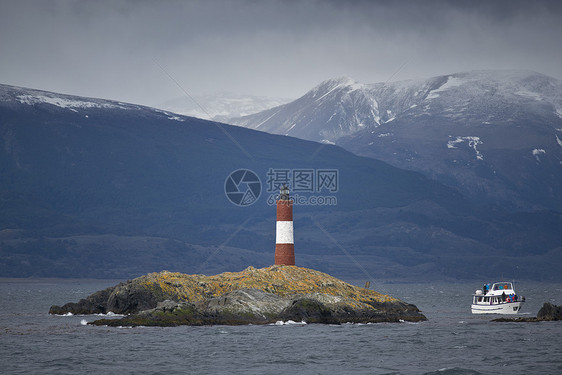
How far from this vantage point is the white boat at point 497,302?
90375 millimetres

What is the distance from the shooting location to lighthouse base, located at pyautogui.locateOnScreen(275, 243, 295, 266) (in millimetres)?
80812

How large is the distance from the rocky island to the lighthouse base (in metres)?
0.63

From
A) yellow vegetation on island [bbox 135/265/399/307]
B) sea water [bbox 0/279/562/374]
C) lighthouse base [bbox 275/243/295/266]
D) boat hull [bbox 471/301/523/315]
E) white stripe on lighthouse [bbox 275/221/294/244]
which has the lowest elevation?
sea water [bbox 0/279/562/374]

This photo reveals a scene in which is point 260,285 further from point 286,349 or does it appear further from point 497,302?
point 497,302

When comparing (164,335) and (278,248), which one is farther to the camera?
(278,248)

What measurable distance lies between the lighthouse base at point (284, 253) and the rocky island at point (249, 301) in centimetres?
63

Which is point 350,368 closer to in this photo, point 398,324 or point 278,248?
point 398,324

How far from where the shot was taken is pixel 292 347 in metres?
59.9

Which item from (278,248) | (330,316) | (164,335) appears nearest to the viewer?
(164,335)

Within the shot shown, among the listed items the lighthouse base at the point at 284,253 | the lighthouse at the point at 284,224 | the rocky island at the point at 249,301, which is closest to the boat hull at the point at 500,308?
the rocky island at the point at 249,301

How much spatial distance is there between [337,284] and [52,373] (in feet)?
123

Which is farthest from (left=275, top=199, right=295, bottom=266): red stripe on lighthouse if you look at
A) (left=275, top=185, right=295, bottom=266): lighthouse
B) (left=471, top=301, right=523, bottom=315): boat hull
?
(left=471, top=301, right=523, bottom=315): boat hull

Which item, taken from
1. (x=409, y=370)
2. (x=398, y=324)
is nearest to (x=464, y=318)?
(x=398, y=324)

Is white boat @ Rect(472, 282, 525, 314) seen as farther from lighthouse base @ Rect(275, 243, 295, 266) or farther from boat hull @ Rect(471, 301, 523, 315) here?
lighthouse base @ Rect(275, 243, 295, 266)
